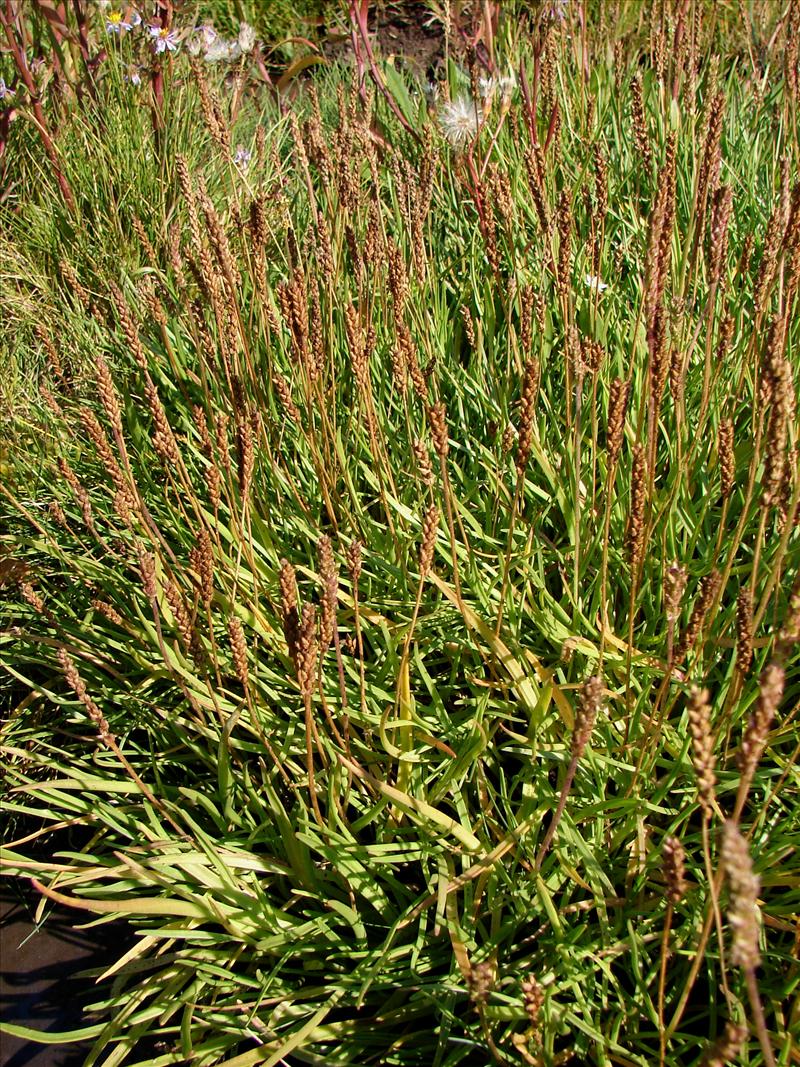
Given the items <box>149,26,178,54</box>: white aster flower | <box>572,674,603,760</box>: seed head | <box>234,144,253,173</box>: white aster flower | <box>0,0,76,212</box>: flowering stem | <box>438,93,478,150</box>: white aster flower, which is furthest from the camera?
<box>234,144,253,173</box>: white aster flower

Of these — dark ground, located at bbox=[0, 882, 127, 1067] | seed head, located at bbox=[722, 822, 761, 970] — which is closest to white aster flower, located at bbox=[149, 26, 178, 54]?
dark ground, located at bbox=[0, 882, 127, 1067]

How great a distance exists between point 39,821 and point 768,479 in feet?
5.87

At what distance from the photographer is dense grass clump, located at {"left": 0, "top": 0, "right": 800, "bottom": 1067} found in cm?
141

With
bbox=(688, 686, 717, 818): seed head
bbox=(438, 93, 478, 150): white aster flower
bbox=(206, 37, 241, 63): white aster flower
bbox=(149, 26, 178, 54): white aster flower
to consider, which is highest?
bbox=(149, 26, 178, 54): white aster flower

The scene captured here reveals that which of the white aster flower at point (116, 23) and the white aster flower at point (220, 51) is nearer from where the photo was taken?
the white aster flower at point (116, 23)

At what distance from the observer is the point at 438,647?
197 centimetres

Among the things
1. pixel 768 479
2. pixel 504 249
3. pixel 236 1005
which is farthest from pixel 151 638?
pixel 504 249

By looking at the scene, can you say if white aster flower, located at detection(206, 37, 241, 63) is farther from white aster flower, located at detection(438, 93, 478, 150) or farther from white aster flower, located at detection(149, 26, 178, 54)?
white aster flower, located at detection(438, 93, 478, 150)

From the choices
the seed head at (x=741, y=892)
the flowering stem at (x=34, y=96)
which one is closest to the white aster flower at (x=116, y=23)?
the flowering stem at (x=34, y=96)

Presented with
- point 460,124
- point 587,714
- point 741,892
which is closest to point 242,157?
point 460,124

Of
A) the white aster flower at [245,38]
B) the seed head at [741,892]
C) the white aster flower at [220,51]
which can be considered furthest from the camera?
the white aster flower at [220,51]

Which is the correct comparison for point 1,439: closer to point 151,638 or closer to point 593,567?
point 151,638

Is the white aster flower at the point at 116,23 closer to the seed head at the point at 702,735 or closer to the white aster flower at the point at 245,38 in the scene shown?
the white aster flower at the point at 245,38

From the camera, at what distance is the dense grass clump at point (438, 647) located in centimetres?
141
